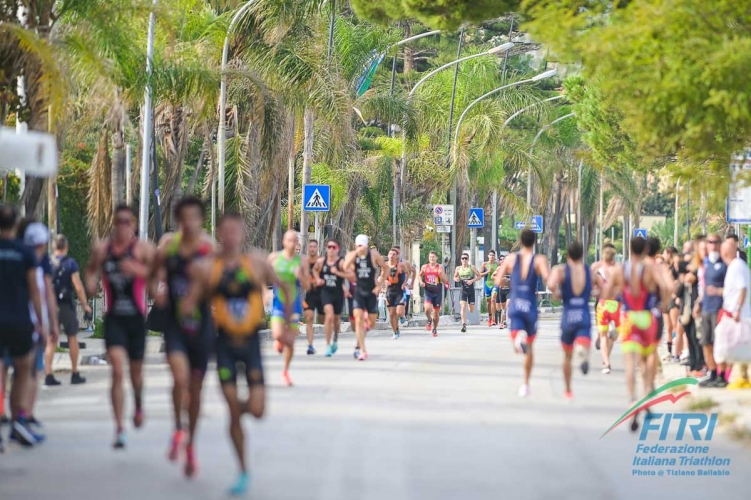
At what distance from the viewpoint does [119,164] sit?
27.8 metres

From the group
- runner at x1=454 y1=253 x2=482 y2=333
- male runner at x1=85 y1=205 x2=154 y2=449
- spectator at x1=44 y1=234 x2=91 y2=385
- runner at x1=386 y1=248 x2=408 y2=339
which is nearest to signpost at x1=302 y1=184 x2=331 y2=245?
runner at x1=454 y1=253 x2=482 y2=333

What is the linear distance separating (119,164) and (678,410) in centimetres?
1577

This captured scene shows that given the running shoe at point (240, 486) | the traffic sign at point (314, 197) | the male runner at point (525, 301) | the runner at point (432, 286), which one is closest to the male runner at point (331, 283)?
the male runner at point (525, 301)

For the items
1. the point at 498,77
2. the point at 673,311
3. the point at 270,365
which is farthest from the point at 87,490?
the point at 498,77

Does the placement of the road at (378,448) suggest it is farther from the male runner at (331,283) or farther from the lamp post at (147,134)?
the lamp post at (147,134)

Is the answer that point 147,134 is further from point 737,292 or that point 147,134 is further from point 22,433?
point 22,433

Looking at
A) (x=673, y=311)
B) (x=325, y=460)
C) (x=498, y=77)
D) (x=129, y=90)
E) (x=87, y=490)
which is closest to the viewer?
(x=87, y=490)

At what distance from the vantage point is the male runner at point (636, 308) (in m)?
13.9

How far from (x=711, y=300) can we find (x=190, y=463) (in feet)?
31.2

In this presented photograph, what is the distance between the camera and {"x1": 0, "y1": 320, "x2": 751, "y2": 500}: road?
9.52m

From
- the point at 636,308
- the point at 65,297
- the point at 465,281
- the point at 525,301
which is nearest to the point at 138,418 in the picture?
the point at 636,308

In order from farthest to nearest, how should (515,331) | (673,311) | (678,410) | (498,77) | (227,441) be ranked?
(498,77)
(673,311)
(515,331)
(678,410)
(227,441)

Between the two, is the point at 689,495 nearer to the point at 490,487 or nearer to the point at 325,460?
the point at 490,487

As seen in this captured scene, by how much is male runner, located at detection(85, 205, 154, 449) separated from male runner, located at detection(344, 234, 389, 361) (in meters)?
10.1
